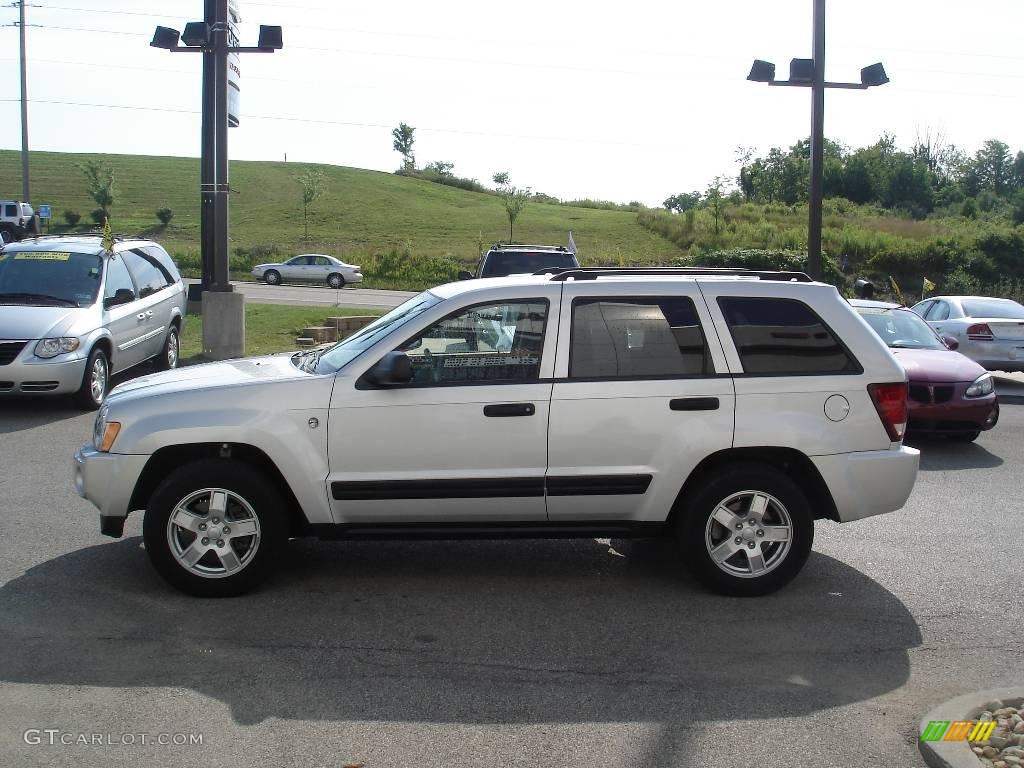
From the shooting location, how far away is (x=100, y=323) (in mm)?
11953

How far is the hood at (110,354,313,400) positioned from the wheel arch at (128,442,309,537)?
1.10ft

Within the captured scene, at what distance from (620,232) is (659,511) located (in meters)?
66.1

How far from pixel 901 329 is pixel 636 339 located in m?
7.60

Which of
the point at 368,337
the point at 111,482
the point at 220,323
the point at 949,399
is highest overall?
the point at 368,337

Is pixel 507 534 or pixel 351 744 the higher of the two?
pixel 507 534

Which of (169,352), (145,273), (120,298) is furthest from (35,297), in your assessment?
(169,352)

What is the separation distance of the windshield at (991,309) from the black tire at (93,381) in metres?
12.9

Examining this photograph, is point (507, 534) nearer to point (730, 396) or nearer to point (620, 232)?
point (730, 396)

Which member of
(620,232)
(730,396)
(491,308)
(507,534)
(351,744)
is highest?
(620,232)

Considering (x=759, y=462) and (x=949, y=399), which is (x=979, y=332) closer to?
(x=949, y=399)

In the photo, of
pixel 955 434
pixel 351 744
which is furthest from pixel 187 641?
pixel 955 434

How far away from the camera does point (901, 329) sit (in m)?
12.3

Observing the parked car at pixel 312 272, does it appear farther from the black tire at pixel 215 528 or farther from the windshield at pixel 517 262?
the black tire at pixel 215 528

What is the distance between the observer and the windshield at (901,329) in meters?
12.0
